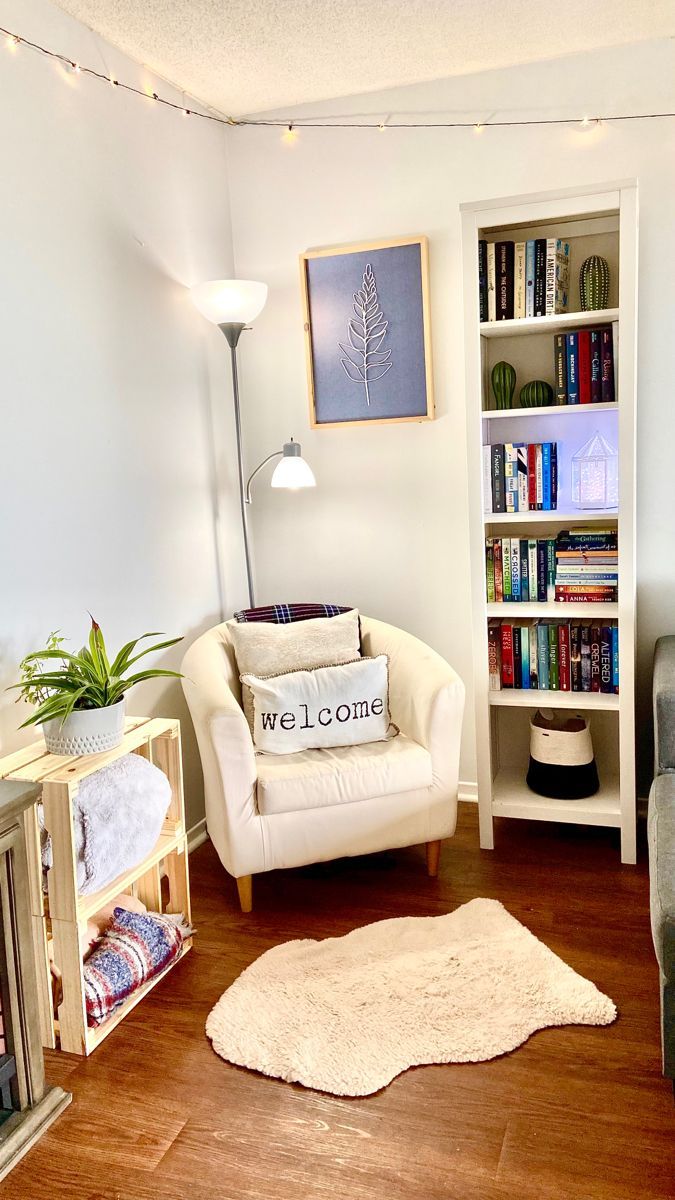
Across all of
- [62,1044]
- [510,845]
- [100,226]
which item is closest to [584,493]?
[510,845]

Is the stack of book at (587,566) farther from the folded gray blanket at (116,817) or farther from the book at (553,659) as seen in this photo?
the folded gray blanket at (116,817)

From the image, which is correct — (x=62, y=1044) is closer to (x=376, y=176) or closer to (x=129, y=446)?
(x=129, y=446)

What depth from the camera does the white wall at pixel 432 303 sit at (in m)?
2.88

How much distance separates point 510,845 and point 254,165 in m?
2.60

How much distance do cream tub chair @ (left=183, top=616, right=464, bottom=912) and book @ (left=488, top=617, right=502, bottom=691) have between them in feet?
0.82

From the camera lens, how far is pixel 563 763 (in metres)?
2.94

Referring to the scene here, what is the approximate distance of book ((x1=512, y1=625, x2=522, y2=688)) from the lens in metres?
2.98

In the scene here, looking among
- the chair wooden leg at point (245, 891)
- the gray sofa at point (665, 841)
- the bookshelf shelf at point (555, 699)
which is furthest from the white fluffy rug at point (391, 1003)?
the bookshelf shelf at point (555, 699)

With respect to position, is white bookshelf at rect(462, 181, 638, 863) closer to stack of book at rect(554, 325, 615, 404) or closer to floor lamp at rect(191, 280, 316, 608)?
stack of book at rect(554, 325, 615, 404)

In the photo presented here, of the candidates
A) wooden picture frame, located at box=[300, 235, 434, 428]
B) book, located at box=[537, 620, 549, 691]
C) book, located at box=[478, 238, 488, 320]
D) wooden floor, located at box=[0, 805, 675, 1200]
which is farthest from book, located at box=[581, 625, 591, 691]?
book, located at box=[478, 238, 488, 320]

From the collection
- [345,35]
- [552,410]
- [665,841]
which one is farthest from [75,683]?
[345,35]

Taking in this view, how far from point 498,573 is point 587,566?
0.29 meters

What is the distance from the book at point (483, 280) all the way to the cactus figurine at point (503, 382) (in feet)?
0.62

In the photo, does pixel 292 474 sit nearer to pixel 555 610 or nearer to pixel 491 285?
pixel 491 285
